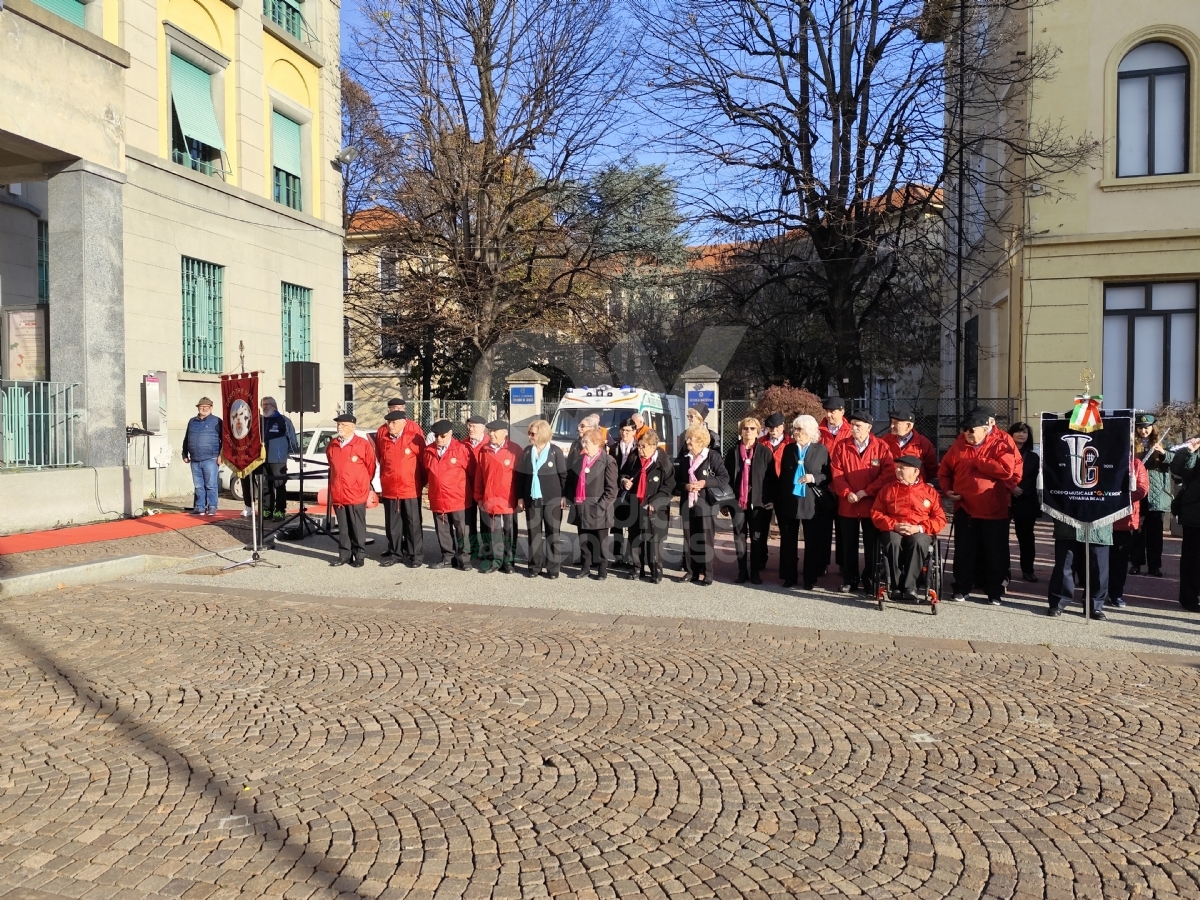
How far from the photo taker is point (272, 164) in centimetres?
2047

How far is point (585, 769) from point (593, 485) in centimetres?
560

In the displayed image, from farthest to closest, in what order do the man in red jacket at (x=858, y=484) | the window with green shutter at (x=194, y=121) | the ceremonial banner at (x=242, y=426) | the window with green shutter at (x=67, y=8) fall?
the window with green shutter at (x=194, y=121) → the window with green shutter at (x=67, y=8) → the ceremonial banner at (x=242, y=426) → the man in red jacket at (x=858, y=484)

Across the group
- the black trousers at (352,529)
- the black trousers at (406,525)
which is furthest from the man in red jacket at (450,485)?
the black trousers at (352,529)

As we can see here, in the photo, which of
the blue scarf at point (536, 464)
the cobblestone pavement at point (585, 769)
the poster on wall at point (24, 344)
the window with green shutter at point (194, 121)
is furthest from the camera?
the window with green shutter at point (194, 121)

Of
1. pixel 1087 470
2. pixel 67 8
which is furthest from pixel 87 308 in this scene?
pixel 1087 470

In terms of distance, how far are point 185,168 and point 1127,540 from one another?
1585 cm

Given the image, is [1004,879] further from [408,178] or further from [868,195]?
[408,178]

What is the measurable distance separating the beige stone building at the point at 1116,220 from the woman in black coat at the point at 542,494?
10874mm

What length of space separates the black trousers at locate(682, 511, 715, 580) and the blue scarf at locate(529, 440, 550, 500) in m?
1.59

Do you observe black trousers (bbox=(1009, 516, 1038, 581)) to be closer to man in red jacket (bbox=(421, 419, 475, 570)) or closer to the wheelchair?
the wheelchair

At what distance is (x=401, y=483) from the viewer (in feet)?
36.7

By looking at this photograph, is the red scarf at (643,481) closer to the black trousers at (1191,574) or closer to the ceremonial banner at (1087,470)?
the ceremonial banner at (1087,470)

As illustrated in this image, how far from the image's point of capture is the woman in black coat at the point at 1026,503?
10.1 meters

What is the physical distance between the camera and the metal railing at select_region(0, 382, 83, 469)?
13.0 m
